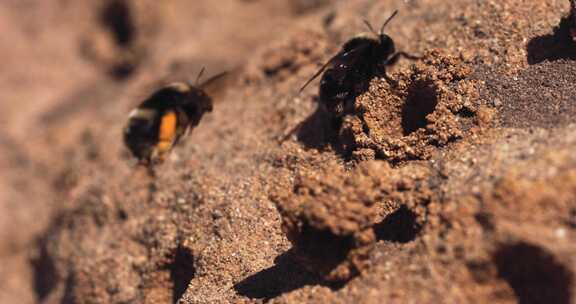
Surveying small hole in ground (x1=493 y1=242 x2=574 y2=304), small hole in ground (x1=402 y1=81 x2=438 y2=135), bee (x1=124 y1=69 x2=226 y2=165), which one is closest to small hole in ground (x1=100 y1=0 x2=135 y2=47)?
bee (x1=124 y1=69 x2=226 y2=165)

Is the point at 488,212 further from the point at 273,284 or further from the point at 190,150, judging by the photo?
the point at 190,150

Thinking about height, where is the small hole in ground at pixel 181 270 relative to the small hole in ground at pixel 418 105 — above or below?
below

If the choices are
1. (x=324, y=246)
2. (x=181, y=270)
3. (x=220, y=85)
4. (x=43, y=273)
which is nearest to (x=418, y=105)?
(x=324, y=246)

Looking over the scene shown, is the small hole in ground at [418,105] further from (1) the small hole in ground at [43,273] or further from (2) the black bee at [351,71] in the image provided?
(1) the small hole in ground at [43,273]

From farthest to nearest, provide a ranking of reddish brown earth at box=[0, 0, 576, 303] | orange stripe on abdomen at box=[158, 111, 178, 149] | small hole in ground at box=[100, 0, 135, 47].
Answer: small hole in ground at box=[100, 0, 135, 47]
orange stripe on abdomen at box=[158, 111, 178, 149]
reddish brown earth at box=[0, 0, 576, 303]

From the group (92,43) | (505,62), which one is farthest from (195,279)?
(92,43)

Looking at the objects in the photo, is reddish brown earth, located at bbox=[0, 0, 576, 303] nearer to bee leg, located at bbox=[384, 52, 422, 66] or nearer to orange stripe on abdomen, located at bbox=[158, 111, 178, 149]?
bee leg, located at bbox=[384, 52, 422, 66]

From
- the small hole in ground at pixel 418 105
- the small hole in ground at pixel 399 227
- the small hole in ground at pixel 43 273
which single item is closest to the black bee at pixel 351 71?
the small hole in ground at pixel 418 105

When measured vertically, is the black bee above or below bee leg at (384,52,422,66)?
below
